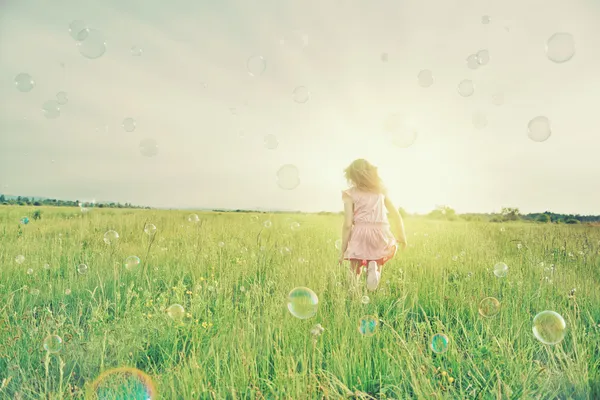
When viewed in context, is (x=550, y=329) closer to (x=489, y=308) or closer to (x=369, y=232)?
(x=489, y=308)

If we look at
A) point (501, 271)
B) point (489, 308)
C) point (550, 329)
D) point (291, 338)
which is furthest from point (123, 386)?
point (501, 271)

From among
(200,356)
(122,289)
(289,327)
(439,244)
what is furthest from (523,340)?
(439,244)

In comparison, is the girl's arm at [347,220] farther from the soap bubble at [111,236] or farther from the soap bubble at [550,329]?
the soap bubble at [111,236]

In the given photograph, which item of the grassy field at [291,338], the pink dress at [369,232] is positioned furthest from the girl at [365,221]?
the grassy field at [291,338]

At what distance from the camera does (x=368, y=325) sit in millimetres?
3125

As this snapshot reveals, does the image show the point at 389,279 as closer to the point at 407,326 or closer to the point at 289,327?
the point at 407,326

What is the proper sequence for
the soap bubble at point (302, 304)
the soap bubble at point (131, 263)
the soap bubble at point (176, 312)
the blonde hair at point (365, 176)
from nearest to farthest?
1. the soap bubble at point (302, 304)
2. the soap bubble at point (176, 312)
3. the soap bubble at point (131, 263)
4. the blonde hair at point (365, 176)

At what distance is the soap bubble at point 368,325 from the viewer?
3086 mm

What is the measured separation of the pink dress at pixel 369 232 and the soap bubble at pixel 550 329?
8.64 ft

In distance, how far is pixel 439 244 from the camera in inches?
351

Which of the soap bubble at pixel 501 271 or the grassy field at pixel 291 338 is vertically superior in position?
the soap bubble at pixel 501 271

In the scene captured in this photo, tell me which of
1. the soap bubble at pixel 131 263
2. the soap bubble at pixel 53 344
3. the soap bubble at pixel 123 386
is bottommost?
the soap bubble at pixel 123 386

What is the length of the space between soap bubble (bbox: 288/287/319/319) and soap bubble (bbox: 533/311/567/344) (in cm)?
166

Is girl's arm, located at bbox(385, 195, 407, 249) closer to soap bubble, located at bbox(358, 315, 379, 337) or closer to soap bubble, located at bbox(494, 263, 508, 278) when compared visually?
soap bubble, located at bbox(494, 263, 508, 278)
